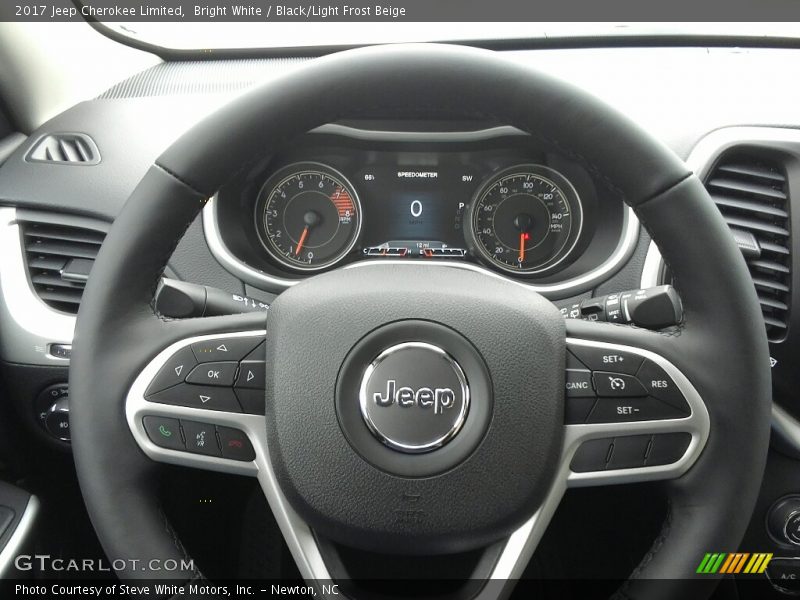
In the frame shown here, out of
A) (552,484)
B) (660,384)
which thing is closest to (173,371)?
(552,484)

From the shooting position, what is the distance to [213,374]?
989mm

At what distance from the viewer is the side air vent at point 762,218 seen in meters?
1.57

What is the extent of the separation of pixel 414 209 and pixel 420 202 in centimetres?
2

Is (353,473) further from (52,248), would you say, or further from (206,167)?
(52,248)

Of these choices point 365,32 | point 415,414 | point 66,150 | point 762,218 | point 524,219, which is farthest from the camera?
point 365,32

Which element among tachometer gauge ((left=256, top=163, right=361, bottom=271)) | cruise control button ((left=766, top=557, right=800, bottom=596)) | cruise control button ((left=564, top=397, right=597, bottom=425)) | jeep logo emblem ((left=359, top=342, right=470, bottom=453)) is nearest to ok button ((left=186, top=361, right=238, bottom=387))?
jeep logo emblem ((left=359, top=342, right=470, bottom=453))

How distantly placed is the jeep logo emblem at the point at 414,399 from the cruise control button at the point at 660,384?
23cm

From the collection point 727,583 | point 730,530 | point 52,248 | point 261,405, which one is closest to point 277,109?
point 261,405

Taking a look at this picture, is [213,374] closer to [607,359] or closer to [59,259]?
[607,359]

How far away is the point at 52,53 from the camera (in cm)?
191

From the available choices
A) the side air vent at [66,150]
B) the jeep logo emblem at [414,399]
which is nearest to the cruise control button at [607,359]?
the jeep logo emblem at [414,399]
